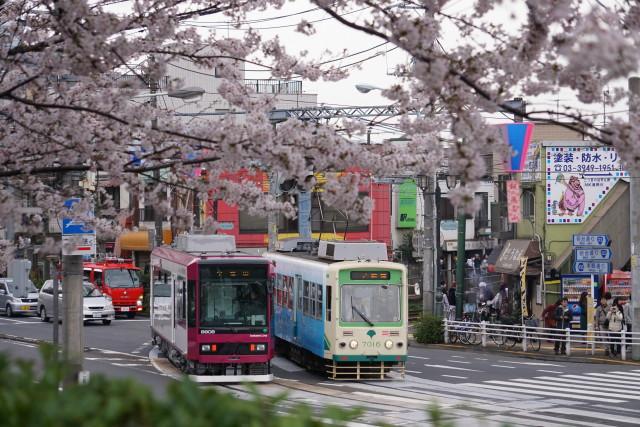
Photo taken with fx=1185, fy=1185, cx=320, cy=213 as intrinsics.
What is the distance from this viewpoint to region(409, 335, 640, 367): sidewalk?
31891 millimetres

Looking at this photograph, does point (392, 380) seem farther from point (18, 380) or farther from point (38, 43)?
point (18, 380)

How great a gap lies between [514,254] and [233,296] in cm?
2213

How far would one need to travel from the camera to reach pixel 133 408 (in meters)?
5.62

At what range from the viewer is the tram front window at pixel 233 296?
2450 centimetres

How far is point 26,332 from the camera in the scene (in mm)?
A: 41375

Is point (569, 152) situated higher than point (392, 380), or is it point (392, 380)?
point (569, 152)

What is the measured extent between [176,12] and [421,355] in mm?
24500

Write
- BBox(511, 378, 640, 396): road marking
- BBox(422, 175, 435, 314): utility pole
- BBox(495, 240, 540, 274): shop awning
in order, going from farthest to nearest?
1. BBox(495, 240, 540, 274): shop awning
2. BBox(422, 175, 435, 314): utility pole
3. BBox(511, 378, 640, 396): road marking

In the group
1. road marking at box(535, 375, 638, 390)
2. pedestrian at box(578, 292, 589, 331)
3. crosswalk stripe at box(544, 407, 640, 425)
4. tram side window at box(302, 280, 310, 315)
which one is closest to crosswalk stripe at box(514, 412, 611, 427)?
crosswalk stripe at box(544, 407, 640, 425)

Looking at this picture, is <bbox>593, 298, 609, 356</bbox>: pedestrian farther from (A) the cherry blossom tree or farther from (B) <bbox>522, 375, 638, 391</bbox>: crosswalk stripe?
(A) the cherry blossom tree

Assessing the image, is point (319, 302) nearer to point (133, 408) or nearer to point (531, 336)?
point (531, 336)

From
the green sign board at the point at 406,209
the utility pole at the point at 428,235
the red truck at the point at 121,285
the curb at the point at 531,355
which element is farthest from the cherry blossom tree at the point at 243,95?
the green sign board at the point at 406,209

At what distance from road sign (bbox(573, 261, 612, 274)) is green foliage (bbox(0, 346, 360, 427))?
94.4 feet

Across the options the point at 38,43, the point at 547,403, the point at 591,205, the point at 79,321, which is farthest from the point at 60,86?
the point at 591,205
